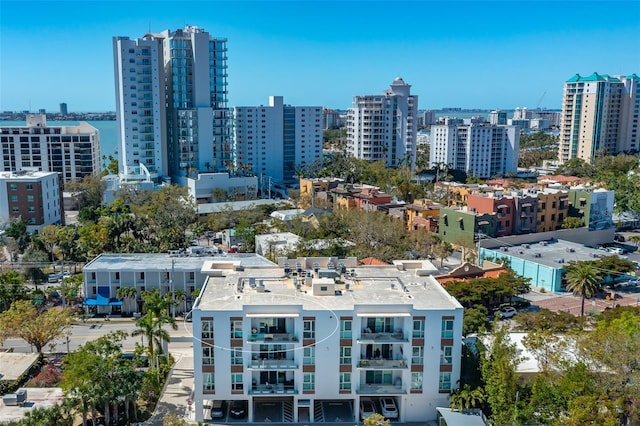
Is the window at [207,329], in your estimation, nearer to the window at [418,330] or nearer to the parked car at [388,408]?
the parked car at [388,408]

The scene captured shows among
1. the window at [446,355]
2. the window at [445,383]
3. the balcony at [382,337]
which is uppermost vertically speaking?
the balcony at [382,337]

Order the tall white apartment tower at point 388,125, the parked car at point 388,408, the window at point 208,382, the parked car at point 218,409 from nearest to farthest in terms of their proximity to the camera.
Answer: the window at point 208,382
the parked car at point 218,409
the parked car at point 388,408
the tall white apartment tower at point 388,125

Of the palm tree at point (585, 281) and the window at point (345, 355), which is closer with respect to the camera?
the window at point (345, 355)

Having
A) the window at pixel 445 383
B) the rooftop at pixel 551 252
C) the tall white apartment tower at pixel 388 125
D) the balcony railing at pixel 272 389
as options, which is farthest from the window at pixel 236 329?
the tall white apartment tower at pixel 388 125

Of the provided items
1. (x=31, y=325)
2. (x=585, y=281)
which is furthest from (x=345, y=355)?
(x=585, y=281)

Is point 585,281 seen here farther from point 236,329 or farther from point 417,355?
point 236,329

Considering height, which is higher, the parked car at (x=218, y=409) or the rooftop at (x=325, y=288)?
the rooftop at (x=325, y=288)

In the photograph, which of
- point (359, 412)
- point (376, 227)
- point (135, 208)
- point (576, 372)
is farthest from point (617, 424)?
point (135, 208)
